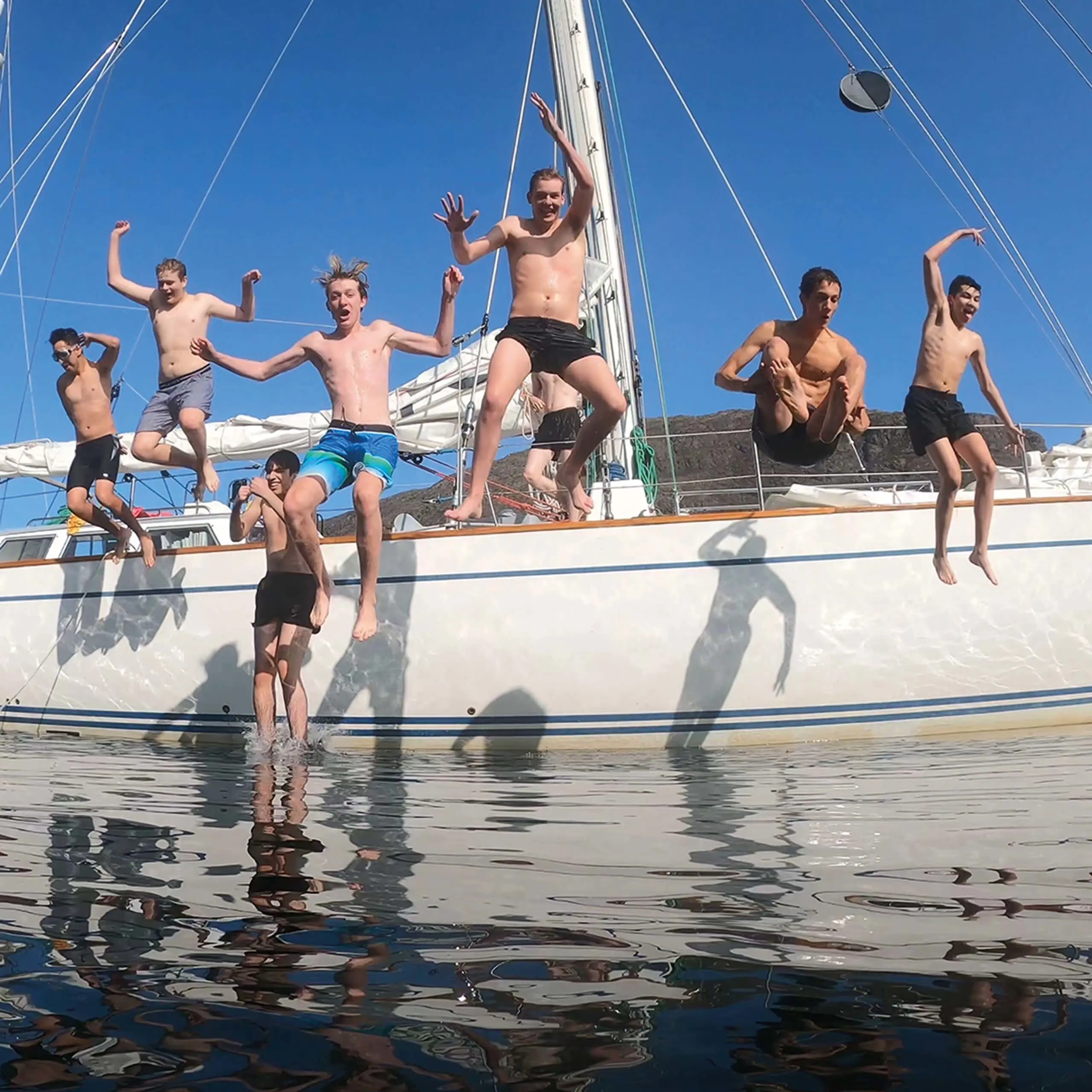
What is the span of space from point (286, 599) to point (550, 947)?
4.85 metres

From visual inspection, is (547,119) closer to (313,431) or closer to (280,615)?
(280,615)

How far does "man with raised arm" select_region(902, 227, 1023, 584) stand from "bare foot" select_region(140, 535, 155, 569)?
4.93 metres

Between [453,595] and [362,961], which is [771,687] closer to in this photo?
[453,595]

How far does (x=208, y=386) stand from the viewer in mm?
6828

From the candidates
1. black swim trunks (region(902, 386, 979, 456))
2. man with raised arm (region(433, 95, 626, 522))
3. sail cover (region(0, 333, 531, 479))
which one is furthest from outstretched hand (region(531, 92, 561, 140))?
sail cover (region(0, 333, 531, 479))

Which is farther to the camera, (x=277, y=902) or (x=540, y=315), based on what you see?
(x=540, y=315)

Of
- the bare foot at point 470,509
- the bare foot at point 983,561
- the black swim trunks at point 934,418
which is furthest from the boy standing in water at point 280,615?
the bare foot at point 983,561

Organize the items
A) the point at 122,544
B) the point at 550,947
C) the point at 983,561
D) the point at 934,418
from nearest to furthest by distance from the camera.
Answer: the point at 550,947 < the point at 934,418 < the point at 983,561 < the point at 122,544

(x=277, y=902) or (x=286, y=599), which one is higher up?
(x=286, y=599)

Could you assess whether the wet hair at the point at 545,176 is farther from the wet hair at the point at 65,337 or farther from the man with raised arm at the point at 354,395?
the wet hair at the point at 65,337

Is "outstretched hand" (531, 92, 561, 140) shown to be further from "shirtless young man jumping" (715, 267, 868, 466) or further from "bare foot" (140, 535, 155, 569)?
"bare foot" (140, 535, 155, 569)

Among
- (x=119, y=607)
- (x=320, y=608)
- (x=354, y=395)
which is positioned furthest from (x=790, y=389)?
(x=119, y=607)

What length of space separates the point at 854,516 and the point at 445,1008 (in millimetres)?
5541

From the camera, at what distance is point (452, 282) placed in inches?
227
